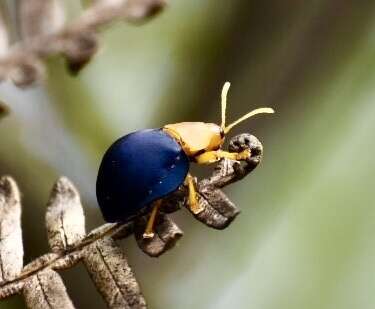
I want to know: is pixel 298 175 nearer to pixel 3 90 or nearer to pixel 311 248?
pixel 311 248

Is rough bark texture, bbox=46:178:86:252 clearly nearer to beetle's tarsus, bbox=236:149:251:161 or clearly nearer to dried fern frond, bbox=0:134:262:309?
dried fern frond, bbox=0:134:262:309

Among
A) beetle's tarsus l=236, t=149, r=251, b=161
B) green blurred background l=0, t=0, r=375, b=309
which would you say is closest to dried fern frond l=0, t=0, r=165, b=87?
beetle's tarsus l=236, t=149, r=251, b=161

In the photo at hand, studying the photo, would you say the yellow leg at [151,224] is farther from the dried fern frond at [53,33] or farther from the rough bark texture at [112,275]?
the dried fern frond at [53,33]

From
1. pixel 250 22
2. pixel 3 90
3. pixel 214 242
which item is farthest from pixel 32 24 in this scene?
pixel 214 242

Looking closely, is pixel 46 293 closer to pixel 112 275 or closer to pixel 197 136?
pixel 112 275

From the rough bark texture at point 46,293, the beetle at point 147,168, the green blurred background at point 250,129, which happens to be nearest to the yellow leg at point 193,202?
the beetle at point 147,168

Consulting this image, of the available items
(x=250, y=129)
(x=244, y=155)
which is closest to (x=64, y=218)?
(x=244, y=155)
